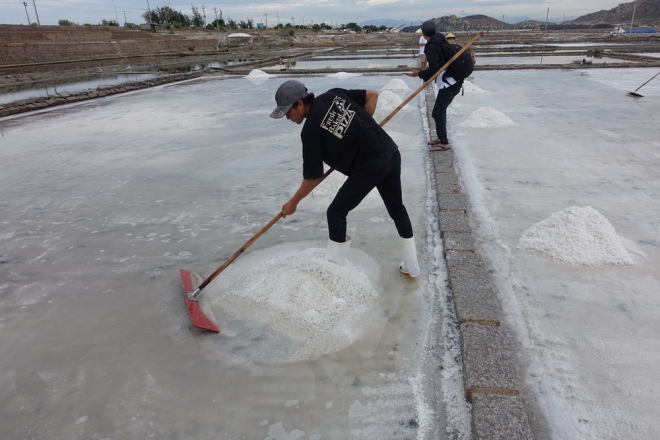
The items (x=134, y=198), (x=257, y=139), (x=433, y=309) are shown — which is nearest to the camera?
(x=433, y=309)

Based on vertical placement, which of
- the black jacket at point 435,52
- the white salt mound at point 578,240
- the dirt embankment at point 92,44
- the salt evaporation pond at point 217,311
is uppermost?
the dirt embankment at point 92,44

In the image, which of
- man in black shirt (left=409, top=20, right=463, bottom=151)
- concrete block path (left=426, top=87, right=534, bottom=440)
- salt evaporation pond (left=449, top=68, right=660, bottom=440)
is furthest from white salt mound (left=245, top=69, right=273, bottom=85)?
concrete block path (left=426, top=87, right=534, bottom=440)

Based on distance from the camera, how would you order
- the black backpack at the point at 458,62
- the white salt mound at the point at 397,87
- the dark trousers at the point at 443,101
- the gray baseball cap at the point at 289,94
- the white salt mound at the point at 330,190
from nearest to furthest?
1. the gray baseball cap at the point at 289,94
2. the white salt mound at the point at 330,190
3. the black backpack at the point at 458,62
4. the dark trousers at the point at 443,101
5. the white salt mound at the point at 397,87

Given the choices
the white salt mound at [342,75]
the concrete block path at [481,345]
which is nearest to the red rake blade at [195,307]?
the concrete block path at [481,345]

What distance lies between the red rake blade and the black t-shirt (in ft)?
3.16

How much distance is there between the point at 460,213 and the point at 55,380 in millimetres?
2770

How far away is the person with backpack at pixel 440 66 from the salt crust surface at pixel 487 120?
1168 mm

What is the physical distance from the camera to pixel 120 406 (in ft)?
5.91

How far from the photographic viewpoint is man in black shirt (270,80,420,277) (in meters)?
2.03

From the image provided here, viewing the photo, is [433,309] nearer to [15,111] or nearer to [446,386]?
[446,386]

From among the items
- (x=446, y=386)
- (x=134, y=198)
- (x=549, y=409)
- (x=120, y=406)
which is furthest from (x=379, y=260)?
(x=134, y=198)

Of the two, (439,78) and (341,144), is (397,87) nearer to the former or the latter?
(439,78)

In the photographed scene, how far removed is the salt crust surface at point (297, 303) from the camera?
210cm

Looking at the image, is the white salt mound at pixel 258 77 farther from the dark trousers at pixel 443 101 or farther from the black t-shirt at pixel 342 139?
the black t-shirt at pixel 342 139
